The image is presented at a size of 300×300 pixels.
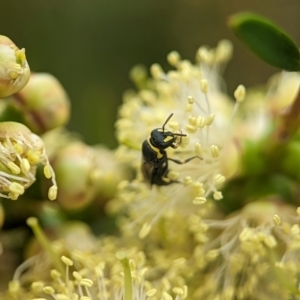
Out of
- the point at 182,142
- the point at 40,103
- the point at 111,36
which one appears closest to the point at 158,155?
the point at 182,142

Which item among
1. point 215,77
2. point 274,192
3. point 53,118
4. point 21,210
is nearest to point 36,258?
point 21,210

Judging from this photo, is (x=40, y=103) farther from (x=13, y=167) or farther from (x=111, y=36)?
(x=111, y=36)

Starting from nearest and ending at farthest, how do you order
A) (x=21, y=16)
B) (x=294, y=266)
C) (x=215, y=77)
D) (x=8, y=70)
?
(x=8, y=70) → (x=294, y=266) → (x=215, y=77) → (x=21, y=16)

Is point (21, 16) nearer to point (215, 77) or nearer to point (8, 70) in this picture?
point (215, 77)

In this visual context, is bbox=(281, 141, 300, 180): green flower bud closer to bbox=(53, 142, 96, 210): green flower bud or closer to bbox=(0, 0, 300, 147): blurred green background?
bbox=(53, 142, 96, 210): green flower bud

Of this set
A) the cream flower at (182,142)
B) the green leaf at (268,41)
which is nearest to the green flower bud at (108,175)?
the cream flower at (182,142)

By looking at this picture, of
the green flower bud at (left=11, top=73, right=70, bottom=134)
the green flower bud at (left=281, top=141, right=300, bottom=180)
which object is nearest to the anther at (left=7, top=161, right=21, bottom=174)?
the green flower bud at (left=11, top=73, right=70, bottom=134)
